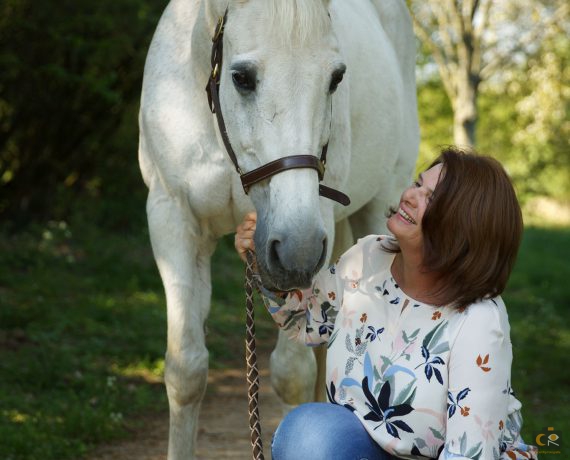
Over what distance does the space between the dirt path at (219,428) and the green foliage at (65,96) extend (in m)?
2.60

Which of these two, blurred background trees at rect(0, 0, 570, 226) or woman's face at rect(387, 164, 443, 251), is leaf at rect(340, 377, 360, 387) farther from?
blurred background trees at rect(0, 0, 570, 226)

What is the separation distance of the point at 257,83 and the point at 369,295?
26.5 inches

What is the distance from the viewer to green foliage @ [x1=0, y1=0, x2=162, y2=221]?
6.55 meters

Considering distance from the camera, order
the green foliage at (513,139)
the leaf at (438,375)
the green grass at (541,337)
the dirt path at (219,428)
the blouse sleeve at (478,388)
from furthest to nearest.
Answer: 1. the green foliage at (513,139)
2. the green grass at (541,337)
3. the dirt path at (219,428)
4. the leaf at (438,375)
5. the blouse sleeve at (478,388)

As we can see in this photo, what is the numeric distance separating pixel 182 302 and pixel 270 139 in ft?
3.12

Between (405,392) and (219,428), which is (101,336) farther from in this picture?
(405,392)

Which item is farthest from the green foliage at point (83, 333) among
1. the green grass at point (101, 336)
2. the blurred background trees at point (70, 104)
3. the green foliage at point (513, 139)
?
the green foliage at point (513, 139)

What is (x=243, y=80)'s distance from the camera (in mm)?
2461

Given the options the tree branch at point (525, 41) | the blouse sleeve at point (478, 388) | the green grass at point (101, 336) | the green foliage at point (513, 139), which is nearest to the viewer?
the blouse sleeve at point (478, 388)

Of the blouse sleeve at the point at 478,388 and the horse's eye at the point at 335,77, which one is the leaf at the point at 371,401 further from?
the horse's eye at the point at 335,77

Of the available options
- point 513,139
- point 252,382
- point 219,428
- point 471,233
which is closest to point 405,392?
point 471,233

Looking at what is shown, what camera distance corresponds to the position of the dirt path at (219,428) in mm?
3881

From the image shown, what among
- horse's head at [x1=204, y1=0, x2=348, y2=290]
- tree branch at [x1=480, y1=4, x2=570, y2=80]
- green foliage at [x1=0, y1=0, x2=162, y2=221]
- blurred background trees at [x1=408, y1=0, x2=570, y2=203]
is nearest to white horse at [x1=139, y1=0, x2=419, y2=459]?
horse's head at [x1=204, y1=0, x2=348, y2=290]

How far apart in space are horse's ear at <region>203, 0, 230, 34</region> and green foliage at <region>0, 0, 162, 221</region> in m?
3.56
